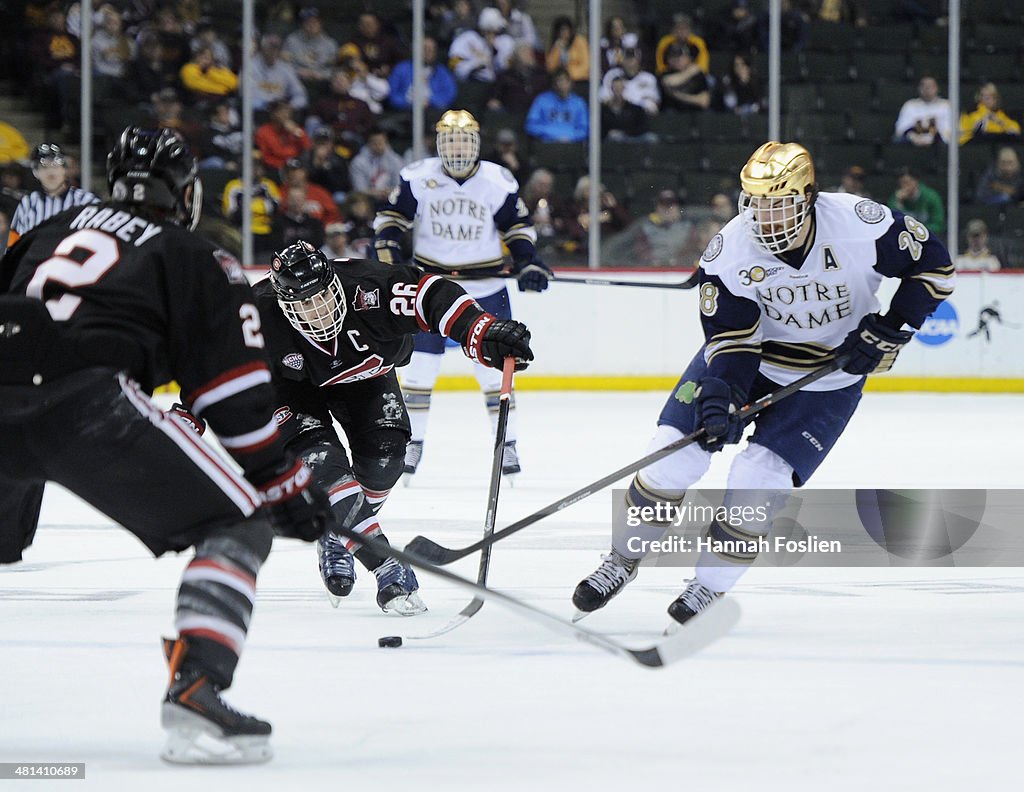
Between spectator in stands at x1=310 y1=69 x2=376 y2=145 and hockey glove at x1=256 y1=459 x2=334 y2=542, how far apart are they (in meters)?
7.66

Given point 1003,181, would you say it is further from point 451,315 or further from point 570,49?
point 451,315

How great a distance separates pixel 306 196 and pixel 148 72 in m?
1.21

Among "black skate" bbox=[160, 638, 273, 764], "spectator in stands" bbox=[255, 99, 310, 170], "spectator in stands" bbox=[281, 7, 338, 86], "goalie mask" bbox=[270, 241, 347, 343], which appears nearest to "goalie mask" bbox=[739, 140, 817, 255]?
"goalie mask" bbox=[270, 241, 347, 343]

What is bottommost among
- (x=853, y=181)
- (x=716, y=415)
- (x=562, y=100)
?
(x=716, y=415)

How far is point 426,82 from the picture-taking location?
392 inches

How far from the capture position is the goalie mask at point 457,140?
23.0 feet

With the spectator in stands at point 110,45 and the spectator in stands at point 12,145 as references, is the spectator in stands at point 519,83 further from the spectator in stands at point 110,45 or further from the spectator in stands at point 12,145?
the spectator in stands at point 12,145

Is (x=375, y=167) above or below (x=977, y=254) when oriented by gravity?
above

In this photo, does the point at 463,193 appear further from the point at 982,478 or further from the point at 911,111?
the point at 911,111

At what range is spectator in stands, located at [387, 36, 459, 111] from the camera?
9.97 m

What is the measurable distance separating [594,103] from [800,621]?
6.57m

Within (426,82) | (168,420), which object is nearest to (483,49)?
(426,82)

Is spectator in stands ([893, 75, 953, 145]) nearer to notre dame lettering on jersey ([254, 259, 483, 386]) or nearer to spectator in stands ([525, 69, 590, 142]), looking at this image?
spectator in stands ([525, 69, 590, 142])

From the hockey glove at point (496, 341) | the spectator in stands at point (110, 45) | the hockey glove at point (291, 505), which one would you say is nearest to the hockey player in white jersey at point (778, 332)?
the hockey glove at point (496, 341)
